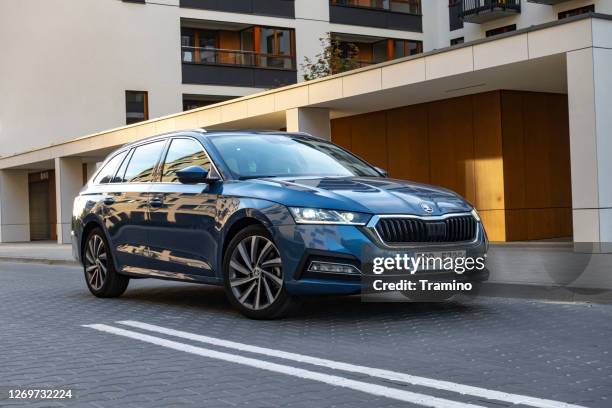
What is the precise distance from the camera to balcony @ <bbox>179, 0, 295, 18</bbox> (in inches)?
1537

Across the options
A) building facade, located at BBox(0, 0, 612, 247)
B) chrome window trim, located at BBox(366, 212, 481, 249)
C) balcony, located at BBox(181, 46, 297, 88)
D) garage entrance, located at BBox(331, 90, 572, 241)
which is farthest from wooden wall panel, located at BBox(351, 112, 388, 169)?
balcony, located at BBox(181, 46, 297, 88)

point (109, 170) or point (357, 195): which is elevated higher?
point (109, 170)

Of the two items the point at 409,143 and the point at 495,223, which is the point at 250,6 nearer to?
the point at 409,143

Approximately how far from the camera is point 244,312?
8.02 m

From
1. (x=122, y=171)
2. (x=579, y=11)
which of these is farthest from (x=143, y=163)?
(x=579, y=11)

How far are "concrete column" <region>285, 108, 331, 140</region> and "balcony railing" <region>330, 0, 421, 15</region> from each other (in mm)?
21831

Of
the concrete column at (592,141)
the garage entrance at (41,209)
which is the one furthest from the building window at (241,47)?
the concrete column at (592,141)

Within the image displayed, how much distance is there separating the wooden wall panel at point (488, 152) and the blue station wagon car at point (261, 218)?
10.3 metres

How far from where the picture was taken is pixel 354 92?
62.1 feet

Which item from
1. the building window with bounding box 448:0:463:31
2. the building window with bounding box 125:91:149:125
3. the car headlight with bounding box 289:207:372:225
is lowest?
the car headlight with bounding box 289:207:372:225

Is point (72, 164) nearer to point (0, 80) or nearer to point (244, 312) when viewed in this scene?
point (0, 80)

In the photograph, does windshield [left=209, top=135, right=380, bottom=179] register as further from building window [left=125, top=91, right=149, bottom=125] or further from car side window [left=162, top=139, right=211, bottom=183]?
building window [left=125, top=91, right=149, bottom=125]

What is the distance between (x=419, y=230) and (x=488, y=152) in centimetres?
1246

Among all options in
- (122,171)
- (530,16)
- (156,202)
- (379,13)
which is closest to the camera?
(156,202)
